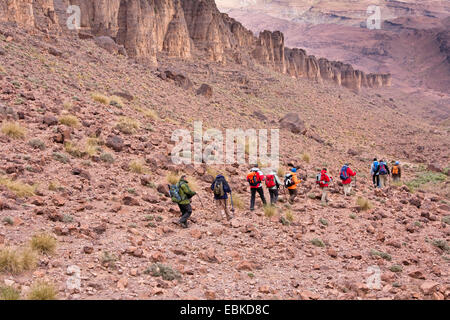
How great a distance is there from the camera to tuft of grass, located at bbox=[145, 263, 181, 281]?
5781 millimetres

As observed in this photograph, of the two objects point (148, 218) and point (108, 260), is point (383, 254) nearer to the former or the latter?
point (148, 218)

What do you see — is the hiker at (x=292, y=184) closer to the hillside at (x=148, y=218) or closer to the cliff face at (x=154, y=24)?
the hillside at (x=148, y=218)

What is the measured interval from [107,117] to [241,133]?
10374 mm

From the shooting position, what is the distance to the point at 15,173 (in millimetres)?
8039

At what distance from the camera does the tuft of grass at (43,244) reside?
5.63 meters

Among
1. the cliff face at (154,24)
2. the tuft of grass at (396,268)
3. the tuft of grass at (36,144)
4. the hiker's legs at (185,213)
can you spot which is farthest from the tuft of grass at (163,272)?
the cliff face at (154,24)

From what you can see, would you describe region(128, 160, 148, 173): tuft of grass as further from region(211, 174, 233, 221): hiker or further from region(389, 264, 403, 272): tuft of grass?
region(389, 264, 403, 272): tuft of grass

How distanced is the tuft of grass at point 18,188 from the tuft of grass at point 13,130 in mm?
2812

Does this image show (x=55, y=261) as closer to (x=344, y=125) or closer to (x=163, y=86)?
(x=163, y=86)

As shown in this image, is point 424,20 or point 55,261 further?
point 424,20

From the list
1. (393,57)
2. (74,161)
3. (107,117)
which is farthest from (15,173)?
(393,57)

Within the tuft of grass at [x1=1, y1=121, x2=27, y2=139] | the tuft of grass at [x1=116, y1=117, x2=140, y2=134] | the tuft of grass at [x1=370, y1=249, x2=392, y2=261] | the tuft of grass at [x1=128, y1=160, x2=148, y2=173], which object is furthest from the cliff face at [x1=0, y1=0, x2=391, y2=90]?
the tuft of grass at [x1=370, y1=249, x2=392, y2=261]

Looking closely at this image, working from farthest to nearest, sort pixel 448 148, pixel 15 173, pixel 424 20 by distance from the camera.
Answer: pixel 424 20 < pixel 448 148 < pixel 15 173

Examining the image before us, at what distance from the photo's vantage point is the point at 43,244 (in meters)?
5.66
